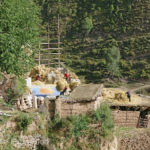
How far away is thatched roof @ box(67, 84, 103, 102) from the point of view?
11.2 m

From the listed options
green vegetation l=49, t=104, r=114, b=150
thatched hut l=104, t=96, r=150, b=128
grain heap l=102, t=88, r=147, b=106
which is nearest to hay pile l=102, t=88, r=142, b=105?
grain heap l=102, t=88, r=147, b=106

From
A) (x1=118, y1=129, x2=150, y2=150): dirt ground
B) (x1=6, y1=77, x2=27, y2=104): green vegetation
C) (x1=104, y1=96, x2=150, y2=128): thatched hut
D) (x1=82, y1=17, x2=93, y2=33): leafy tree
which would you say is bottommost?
(x1=118, y1=129, x2=150, y2=150): dirt ground

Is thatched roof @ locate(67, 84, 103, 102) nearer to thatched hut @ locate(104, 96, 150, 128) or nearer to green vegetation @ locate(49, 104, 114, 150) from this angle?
green vegetation @ locate(49, 104, 114, 150)

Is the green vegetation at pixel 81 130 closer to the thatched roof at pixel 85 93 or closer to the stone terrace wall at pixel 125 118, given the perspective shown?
the thatched roof at pixel 85 93

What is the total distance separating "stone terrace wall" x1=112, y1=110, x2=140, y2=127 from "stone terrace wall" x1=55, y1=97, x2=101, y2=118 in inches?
73.9

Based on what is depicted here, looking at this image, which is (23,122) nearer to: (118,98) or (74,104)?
(74,104)

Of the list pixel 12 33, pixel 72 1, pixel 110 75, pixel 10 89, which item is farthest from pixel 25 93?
pixel 72 1

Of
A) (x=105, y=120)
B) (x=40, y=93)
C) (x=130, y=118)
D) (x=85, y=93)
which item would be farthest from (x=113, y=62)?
(x=105, y=120)

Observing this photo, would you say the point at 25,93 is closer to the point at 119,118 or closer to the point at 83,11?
→ the point at 119,118

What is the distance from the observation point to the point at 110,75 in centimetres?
4834

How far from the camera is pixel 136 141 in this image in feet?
40.8

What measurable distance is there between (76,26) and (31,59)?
47.4 metres

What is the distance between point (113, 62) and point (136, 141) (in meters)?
34.8

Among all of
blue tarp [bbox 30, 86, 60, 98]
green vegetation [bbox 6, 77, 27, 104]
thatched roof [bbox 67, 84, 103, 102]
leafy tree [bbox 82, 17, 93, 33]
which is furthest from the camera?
leafy tree [bbox 82, 17, 93, 33]
